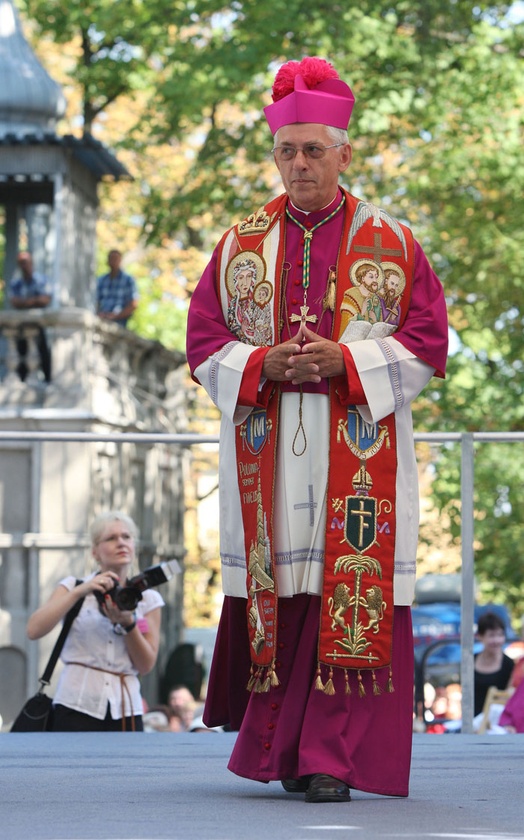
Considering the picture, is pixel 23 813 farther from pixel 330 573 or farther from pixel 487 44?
pixel 487 44

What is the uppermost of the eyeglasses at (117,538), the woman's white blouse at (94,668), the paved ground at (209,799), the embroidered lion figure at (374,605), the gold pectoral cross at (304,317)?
the gold pectoral cross at (304,317)

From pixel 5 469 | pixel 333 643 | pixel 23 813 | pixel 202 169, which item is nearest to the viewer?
pixel 23 813

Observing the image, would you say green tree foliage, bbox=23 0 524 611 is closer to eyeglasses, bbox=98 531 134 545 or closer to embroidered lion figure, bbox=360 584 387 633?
eyeglasses, bbox=98 531 134 545

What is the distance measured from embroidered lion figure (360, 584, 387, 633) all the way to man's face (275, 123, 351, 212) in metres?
1.19

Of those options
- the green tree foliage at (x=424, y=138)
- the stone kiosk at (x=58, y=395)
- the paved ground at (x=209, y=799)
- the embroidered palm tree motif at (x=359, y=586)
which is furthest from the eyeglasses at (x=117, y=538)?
the green tree foliage at (x=424, y=138)

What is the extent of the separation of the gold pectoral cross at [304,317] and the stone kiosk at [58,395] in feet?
37.3

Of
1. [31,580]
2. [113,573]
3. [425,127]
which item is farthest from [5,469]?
[113,573]

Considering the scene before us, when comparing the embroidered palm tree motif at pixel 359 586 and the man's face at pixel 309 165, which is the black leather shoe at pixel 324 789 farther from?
the man's face at pixel 309 165

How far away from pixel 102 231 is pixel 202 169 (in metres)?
8.30

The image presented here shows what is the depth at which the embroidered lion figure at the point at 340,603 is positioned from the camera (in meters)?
5.39

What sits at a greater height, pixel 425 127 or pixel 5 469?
pixel 425 127

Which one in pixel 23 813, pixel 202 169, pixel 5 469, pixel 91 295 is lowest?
pixel 23 813

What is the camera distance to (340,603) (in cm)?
541

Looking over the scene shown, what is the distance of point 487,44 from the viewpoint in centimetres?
1908
